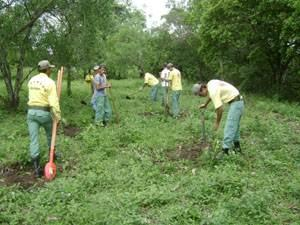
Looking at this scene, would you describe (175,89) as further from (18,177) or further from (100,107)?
(18,177)

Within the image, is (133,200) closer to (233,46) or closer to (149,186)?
(149,186)

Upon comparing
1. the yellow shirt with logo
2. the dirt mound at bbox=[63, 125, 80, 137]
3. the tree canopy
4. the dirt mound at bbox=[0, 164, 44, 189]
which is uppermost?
the tree canopy

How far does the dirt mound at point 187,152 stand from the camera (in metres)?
9.32

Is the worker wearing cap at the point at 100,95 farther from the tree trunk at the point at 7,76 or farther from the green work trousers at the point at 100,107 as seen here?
the tree trunk at the point at 7,76

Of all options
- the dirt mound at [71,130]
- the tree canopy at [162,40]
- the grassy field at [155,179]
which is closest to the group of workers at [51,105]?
the grassy field at [155,179]

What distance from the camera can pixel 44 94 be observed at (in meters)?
8.41

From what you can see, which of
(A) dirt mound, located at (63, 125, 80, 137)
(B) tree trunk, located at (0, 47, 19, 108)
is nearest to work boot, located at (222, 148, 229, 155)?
(A) dirt mound, located at (63, 125, 80, 137)

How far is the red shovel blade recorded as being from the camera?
8.15m

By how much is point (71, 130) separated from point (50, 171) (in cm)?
488

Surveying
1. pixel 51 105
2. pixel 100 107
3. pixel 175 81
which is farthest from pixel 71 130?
pixel 51 105

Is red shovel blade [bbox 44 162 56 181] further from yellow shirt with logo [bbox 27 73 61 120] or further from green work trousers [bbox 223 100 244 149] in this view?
green work trousers [bbox 223 100 244 149]

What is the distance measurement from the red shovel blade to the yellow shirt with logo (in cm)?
81

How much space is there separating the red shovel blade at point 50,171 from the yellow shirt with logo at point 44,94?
0.81 metres

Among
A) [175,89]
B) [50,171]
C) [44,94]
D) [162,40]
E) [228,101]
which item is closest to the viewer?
[50,171]
